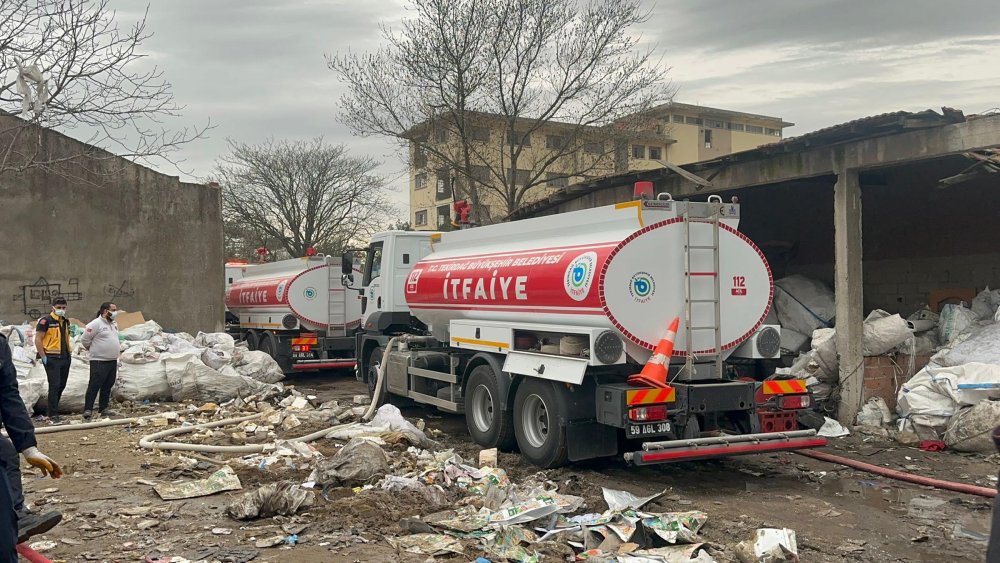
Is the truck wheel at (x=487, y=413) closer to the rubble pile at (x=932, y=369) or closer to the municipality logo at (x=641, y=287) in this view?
the municipality logo at (x=641, y=287)

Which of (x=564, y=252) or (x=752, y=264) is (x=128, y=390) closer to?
(x=564, y=252)

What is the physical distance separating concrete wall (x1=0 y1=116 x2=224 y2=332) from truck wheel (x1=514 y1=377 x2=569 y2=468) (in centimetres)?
A: 1101

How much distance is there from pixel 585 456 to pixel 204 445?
427cm

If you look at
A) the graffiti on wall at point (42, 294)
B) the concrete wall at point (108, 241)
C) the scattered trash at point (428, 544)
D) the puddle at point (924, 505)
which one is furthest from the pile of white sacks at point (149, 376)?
the puddle at point (924, 505)

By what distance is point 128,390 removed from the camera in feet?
41.0

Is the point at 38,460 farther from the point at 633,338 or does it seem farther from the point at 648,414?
the point at 633,338

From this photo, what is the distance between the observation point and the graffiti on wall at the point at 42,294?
53.2ft

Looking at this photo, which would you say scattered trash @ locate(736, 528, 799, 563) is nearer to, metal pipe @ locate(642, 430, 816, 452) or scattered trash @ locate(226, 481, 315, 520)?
metal pipe @ locate(642, 430, 816, 452)

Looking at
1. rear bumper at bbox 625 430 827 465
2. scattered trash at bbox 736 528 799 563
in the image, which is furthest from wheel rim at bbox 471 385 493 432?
scattered trash at bbox 736 528 799 563

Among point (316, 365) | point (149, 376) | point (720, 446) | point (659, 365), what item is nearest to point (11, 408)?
point (659, 365)

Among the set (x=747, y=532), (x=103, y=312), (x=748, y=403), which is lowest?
(x=747, y=532)

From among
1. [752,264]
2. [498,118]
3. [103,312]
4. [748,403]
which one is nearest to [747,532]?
[748,403]

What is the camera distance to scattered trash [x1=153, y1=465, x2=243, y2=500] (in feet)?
22.7

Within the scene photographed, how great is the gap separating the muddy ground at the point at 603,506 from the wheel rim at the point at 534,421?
0.98 feet
